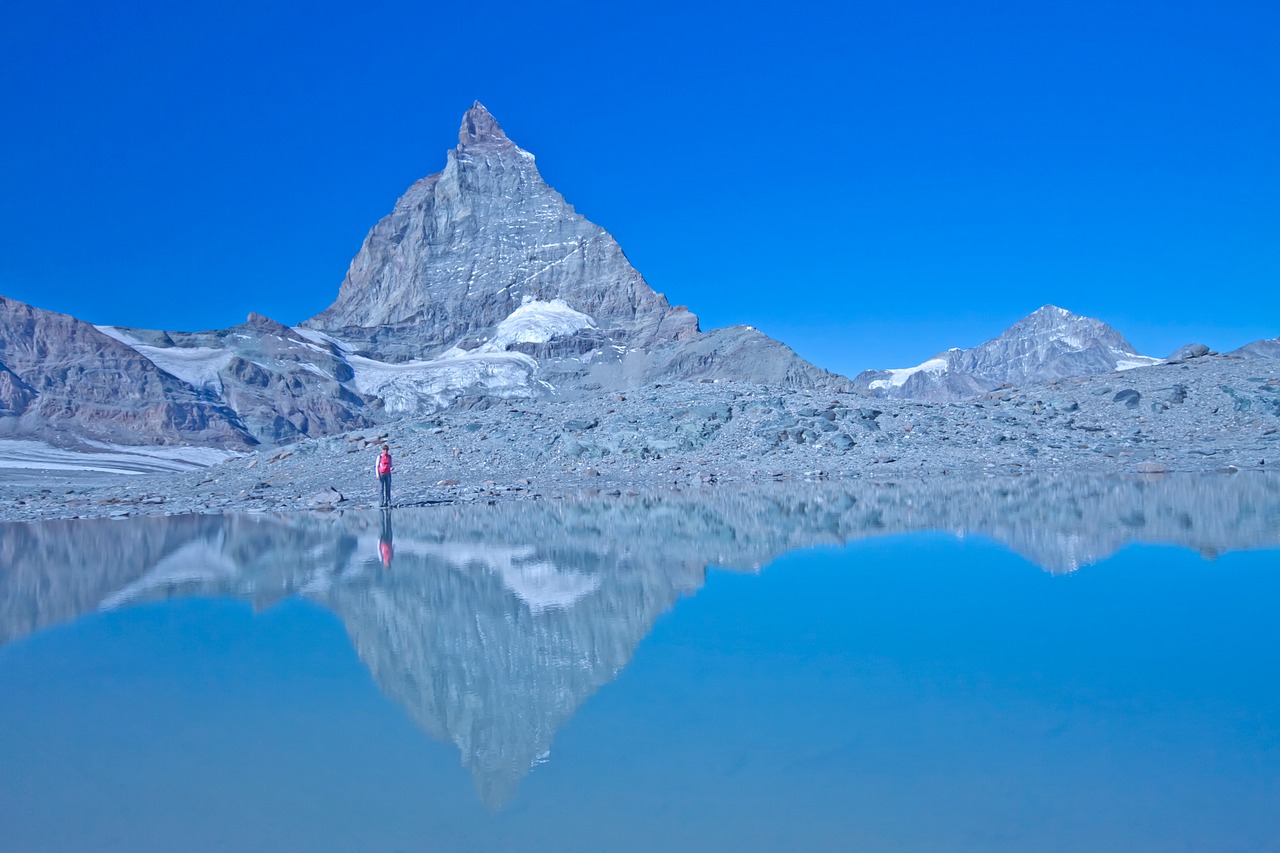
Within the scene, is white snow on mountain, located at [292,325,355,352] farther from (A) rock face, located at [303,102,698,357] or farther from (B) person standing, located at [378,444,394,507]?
(B) person standing, located at [378,444,394,507]

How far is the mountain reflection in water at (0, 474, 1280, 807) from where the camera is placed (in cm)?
589

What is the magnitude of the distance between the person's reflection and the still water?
0.46m

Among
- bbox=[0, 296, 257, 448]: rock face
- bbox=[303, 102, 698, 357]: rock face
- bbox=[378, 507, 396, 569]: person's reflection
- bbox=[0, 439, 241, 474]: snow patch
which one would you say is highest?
bbox=[303, 102, 698, 357]: rock face

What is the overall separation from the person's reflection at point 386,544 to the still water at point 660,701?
0.46 meters

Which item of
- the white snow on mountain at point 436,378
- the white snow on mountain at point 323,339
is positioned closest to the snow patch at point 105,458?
the white snow on mountain at point 436,378

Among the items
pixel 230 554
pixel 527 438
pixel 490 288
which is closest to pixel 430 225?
pixel 490 288

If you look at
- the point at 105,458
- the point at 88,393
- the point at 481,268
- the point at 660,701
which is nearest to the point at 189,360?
the point at 88,393

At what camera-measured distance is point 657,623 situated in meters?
7.37

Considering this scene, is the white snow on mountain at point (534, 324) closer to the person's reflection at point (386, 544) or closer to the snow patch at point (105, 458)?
the snow patch at point (105, 458)

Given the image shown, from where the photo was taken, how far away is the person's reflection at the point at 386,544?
10.9 m

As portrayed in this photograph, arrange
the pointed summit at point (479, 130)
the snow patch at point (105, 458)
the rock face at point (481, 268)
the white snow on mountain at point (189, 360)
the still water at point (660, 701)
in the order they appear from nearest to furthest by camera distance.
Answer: the still water at point (660, 701), the snow patch at point (105, 458), the white snow on mountain at point (189, 360), the rock face at point (481, 268), the pointed summit at point (479, 130)

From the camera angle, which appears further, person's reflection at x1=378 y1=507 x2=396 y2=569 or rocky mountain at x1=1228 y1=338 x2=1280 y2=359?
rocky mountain at x1=1228 y1=338 x2=1280 y2=359

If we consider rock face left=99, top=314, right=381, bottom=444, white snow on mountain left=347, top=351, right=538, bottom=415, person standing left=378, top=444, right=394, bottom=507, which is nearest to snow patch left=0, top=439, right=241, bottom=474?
rock face left=99, top=314, right=381, bottom=444

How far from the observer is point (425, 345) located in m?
131
